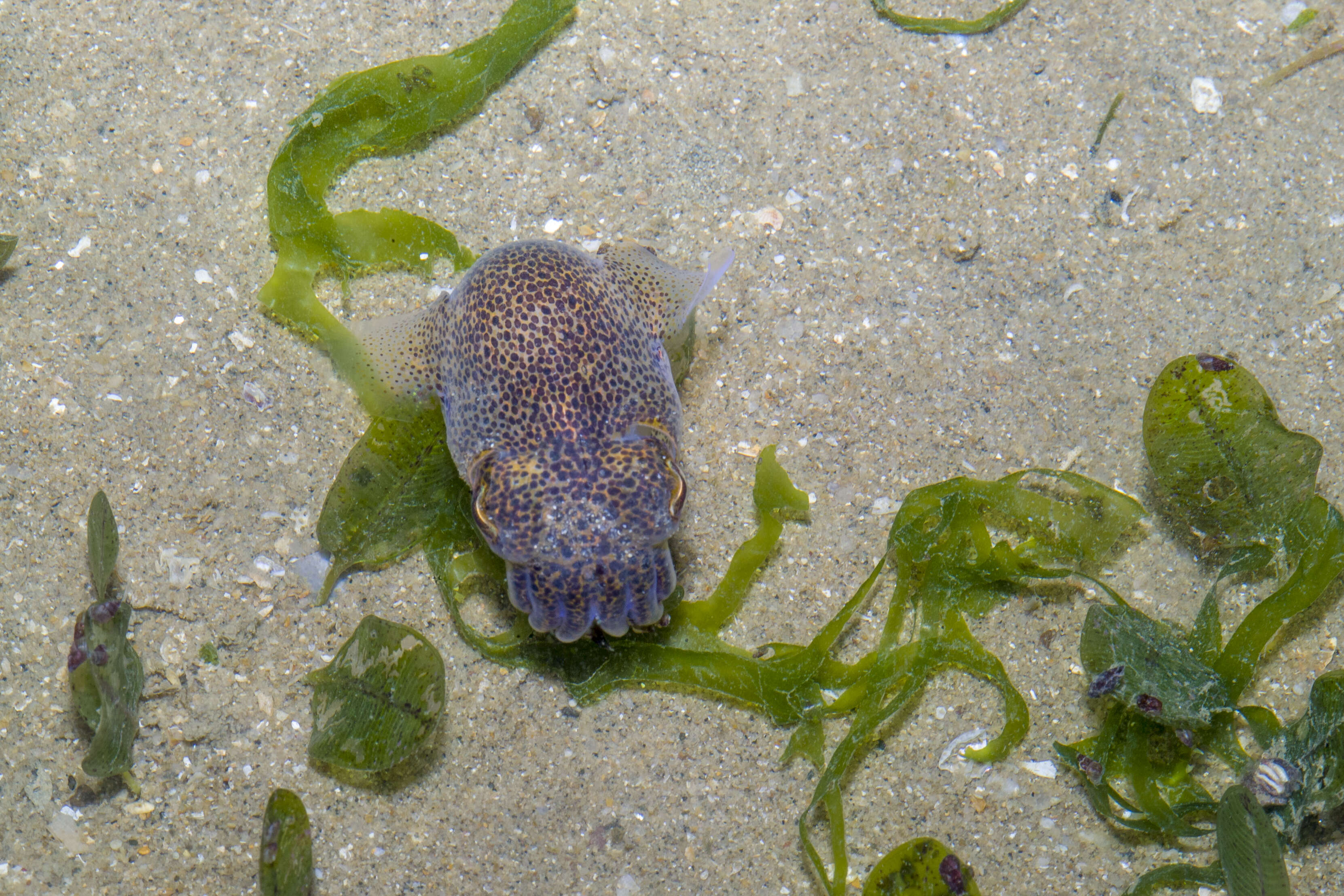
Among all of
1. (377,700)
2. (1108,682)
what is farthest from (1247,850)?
(377,700)

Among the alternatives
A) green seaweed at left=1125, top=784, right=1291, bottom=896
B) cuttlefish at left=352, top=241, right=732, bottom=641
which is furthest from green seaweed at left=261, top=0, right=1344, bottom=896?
cuttlefish at left=352, top=241, right=732, bottom=641

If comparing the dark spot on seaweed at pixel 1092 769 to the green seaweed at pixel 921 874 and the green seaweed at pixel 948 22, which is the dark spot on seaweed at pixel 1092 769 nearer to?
the green seaweed at pixel 921 874

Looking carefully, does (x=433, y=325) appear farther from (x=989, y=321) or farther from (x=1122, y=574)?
(x=1122, y=574)

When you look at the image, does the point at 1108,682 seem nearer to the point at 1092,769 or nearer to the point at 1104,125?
the point at 1092,769

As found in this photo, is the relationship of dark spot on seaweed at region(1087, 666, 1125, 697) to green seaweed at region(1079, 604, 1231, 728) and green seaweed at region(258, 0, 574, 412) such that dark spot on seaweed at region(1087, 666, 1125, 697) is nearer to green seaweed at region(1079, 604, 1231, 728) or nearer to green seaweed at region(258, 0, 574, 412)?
green seaweed at region(1079, 604, 1231, 728)

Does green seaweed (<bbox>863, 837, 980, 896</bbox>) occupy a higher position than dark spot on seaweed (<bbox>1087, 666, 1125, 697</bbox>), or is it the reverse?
dark spot on seaweed (<bbox>1087, 666, 1125, 697</bbox>)

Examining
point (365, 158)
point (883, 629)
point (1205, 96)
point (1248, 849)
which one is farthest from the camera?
point (1205, 96)

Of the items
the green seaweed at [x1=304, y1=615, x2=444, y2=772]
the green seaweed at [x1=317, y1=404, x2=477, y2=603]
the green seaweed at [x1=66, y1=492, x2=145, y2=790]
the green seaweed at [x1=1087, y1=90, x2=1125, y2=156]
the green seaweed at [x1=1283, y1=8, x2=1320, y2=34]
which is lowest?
the green seaweed at [x1=66, y1=492, x2=145, y2=790]
